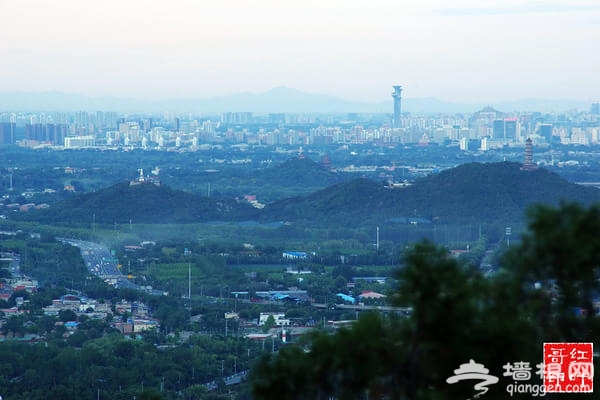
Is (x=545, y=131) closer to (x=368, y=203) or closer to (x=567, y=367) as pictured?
(x=368, y=203)

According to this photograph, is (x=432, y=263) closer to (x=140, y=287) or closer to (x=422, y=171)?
(x=140, y=287)

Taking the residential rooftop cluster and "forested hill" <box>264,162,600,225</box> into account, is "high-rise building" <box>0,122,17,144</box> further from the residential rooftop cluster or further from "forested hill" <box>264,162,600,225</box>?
"forested hill" <box>264,162,600,225</box>

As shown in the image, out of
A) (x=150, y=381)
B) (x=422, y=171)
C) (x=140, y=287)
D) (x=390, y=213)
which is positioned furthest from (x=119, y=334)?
(x=422, y=171)

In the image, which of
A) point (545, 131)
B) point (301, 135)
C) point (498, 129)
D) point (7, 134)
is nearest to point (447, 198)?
point (498, 129)

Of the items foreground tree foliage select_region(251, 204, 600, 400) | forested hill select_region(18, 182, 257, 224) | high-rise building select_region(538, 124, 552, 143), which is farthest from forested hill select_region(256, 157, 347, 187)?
foreground tree foliage select_region(251, 204, 600, 400)

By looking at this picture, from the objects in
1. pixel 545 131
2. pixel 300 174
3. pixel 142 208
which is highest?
pixel 545 131
